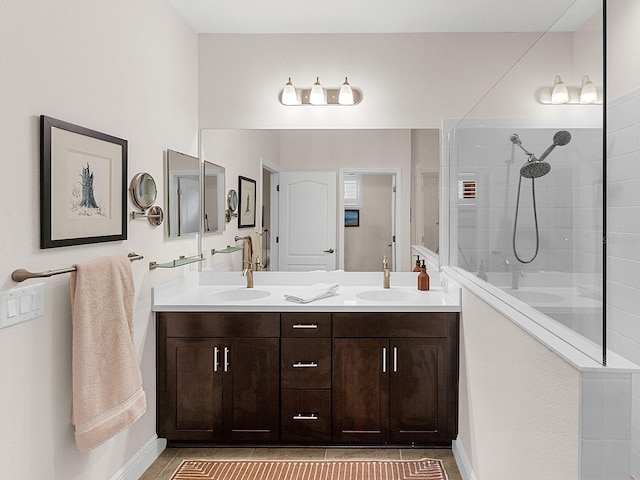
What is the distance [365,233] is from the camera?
3.38 m

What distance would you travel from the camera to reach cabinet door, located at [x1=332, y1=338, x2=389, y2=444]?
2787 mm

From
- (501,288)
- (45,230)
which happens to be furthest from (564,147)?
(45,230)

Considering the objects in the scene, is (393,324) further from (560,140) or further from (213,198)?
(560,140)

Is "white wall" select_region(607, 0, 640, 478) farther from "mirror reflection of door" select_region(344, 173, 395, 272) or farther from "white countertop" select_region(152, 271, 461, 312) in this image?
"mirror reflection of door" select_region(344, 173, 395, 272)

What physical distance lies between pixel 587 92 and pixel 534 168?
40cm

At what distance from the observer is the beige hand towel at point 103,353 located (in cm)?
188

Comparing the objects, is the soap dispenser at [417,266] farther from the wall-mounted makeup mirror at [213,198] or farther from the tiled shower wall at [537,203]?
the wall-mounted makeup mirror at [213,198]

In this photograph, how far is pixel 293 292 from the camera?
10.4 ft

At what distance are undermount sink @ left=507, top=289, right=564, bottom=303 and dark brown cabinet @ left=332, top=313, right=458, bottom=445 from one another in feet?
3.21

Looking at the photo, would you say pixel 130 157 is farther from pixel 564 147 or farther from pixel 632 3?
pixel 632 3

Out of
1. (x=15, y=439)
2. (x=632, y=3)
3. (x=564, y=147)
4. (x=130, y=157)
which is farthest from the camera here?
(x=130, y=157)

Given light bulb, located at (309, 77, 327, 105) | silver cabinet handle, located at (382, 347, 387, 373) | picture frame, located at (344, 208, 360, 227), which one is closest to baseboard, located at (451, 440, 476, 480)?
silver cabinet handle, located at (382, 347, 387, 373)

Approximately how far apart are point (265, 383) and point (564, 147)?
2.02 meters

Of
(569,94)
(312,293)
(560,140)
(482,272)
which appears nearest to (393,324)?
(312,293)
